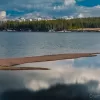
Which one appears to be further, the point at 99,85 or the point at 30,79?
the point at 30,79

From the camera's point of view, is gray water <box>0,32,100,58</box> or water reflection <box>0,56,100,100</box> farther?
gray water <box>0,32,100,58</box>

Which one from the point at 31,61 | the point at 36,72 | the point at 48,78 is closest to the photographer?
the point at 48,78

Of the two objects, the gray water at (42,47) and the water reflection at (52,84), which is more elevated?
the water reflection at (52,84)

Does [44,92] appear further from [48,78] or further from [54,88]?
[48,78]

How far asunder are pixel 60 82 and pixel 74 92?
417 cm

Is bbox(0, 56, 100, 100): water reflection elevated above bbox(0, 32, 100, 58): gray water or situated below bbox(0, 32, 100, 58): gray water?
above

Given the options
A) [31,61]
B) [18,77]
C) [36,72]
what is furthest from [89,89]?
[31,61]

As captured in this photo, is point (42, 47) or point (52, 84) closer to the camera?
point (52, 84)

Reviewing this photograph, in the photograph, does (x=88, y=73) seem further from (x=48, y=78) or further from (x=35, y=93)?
(x=35, y=93)

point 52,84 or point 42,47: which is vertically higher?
point 52,84

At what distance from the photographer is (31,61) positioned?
48250 mm

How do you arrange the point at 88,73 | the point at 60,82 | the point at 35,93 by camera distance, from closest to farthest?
the point at 35,93 → the point at 60,82 → the point at 88,73

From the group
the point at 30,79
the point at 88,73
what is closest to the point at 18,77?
the point at 30,79

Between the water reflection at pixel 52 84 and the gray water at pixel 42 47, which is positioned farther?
the gray water at pixel 42 47
